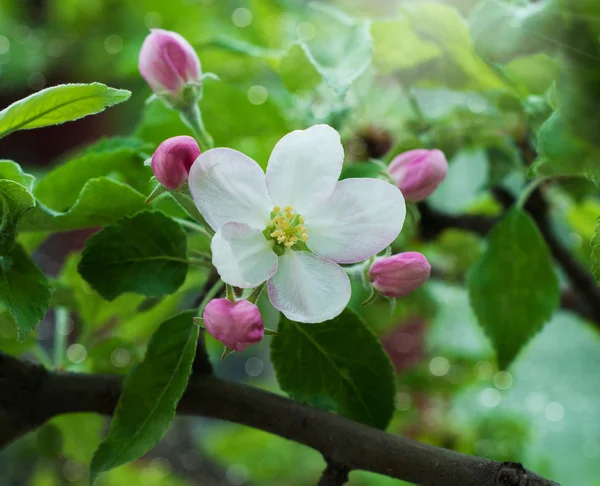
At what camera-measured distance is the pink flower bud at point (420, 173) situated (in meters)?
0.33

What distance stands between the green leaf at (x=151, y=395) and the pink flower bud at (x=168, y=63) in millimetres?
121

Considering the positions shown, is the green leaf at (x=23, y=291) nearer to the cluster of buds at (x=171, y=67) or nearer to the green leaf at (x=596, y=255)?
the cluster of buds at (x=171, y=67)

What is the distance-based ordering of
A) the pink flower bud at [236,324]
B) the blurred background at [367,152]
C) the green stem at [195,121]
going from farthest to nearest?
the blurred background at [367,152] < the green stem at [195,121] < the pink flower bud at [236,324]

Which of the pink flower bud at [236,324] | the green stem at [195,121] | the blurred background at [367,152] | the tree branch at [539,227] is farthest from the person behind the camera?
the tree branch at [539,227]

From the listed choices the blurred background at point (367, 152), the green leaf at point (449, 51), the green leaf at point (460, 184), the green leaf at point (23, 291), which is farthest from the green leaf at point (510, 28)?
the green leaf at point (460, 184)

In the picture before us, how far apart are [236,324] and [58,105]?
12 cm

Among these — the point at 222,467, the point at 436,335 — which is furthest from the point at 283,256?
the point at 222,467

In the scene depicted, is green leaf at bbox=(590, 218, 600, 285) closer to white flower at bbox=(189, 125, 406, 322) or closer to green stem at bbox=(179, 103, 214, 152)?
white flower at bbox=(189, 125, 406, 322)

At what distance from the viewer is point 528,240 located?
17.3 inches

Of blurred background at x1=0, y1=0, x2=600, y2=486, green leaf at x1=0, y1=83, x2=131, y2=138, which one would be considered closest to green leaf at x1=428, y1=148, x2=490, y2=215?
blurred background at x1=0, y1=0, x2=600, y2=486

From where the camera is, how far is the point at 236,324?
26cm

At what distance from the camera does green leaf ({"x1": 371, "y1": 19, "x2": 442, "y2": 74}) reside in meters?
0.47

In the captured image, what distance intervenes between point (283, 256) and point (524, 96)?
0.24m

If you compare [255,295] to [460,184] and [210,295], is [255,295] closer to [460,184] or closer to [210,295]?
[210,295]
